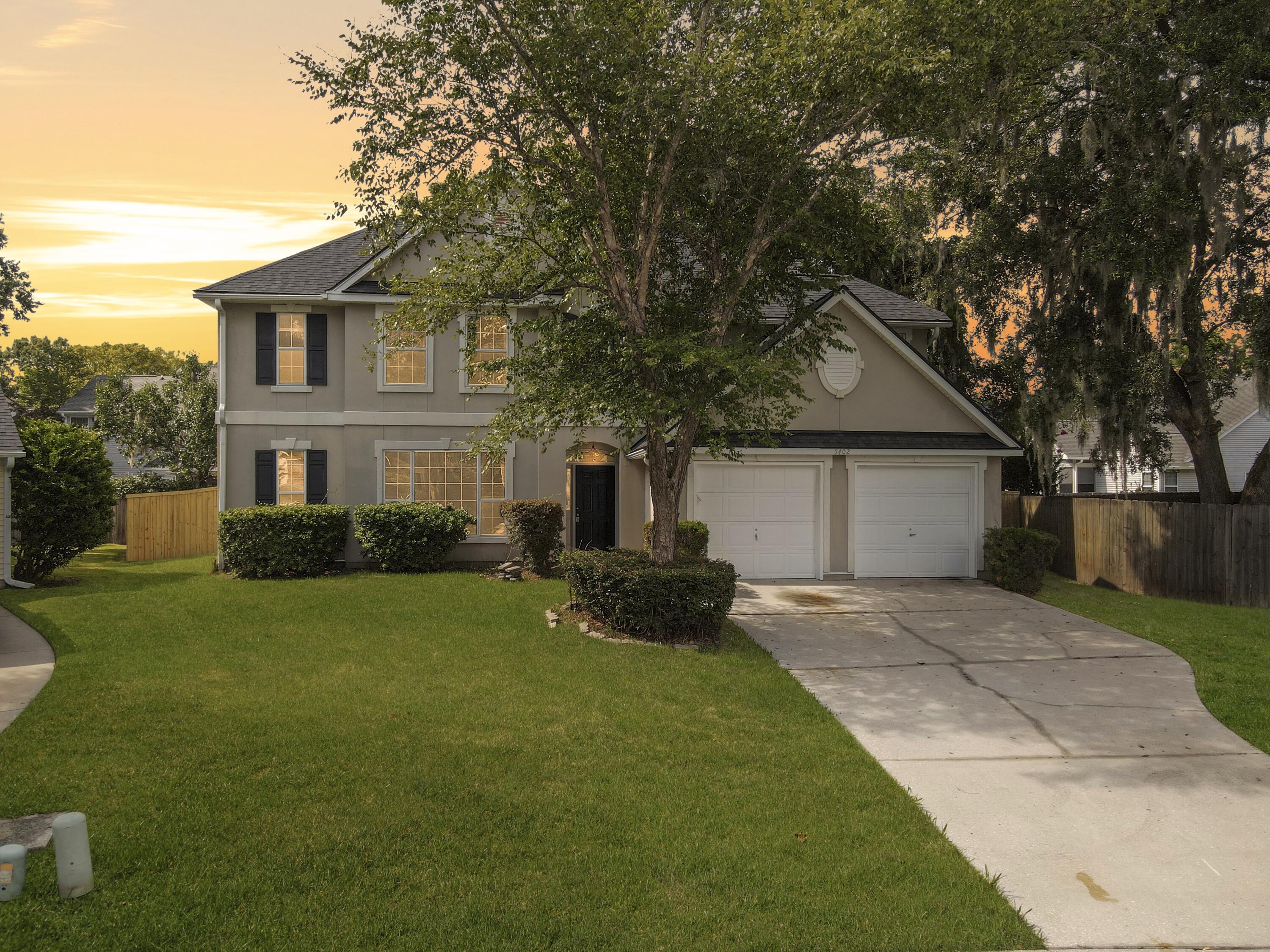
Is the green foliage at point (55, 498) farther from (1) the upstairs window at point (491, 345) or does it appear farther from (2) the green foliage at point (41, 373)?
(2) the green foliage at point (41, 373)

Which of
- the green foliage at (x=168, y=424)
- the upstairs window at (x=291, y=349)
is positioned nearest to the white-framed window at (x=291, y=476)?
the upstairs window at (x=291, y=349)

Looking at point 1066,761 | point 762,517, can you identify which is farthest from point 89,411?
point 1066,761

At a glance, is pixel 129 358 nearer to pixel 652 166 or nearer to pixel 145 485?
pixel 145 485

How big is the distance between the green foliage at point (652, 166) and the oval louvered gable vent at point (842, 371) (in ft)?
10.4

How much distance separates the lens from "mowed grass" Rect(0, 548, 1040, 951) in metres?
4.38

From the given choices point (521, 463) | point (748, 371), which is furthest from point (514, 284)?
point (521, 463)

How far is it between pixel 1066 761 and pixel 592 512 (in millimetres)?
12198

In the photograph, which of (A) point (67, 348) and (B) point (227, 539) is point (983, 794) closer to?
(B) point (227, 539)

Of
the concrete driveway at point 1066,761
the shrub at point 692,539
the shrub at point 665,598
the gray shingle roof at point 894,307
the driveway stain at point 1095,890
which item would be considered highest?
the gray shingle roof at point 894,307

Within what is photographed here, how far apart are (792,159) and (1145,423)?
10406mm

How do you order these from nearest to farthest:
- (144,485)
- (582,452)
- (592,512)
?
(582,452) → (592,512) → (144,485)

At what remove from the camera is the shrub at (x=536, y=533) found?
16047 millimetres

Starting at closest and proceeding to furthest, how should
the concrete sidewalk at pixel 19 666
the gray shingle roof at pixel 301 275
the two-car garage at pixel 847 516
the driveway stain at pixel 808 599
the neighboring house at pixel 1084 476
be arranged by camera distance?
the concrete sidewalk at pixel 19 666 → the driveway stain at pixel 808 599 → the two-car garage at pixel 847 516 → the gray shingle roof at pixel 301 275 → the neighboring house at pixel 1084 476

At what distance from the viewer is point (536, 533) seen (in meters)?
16.1
